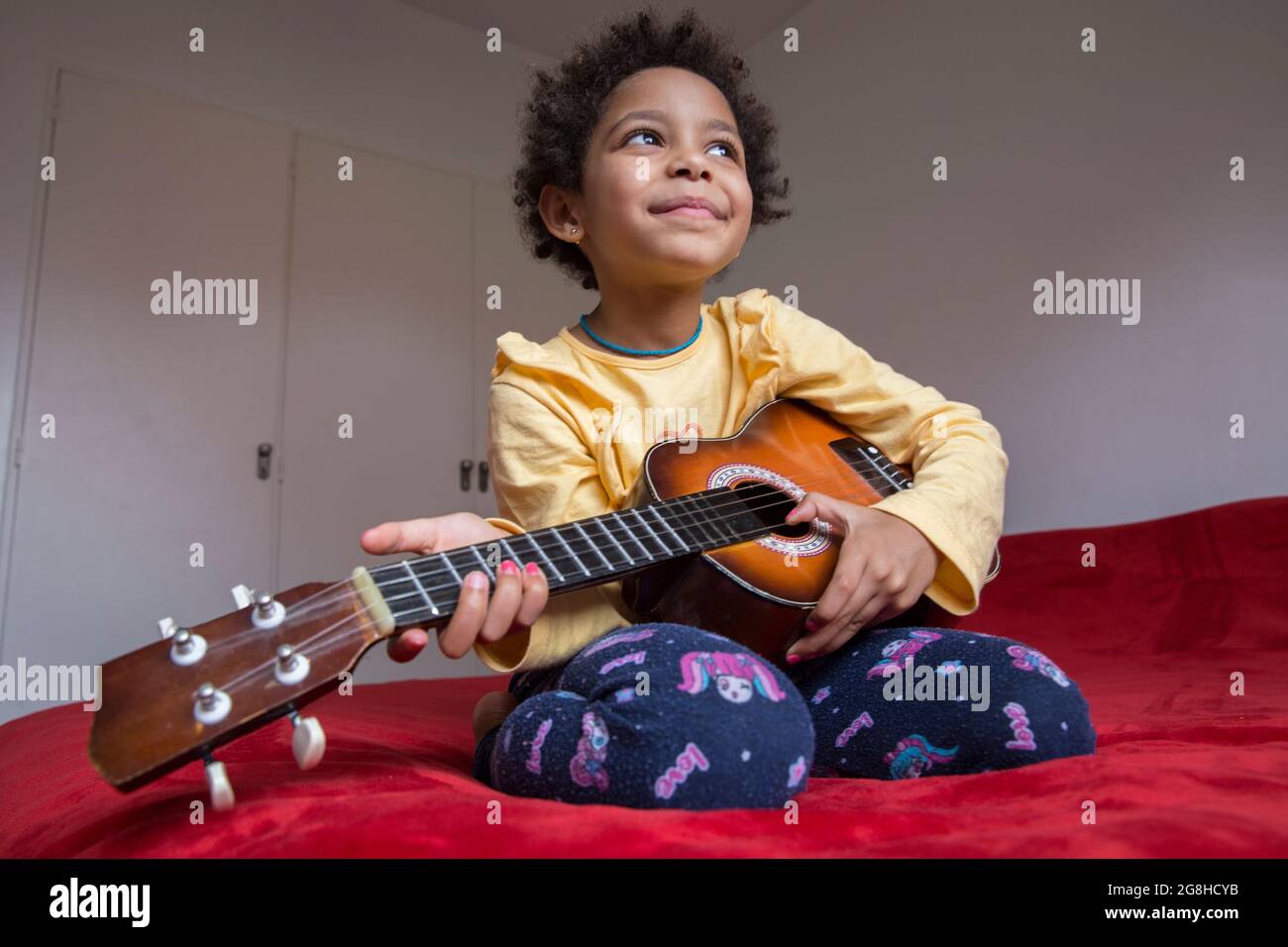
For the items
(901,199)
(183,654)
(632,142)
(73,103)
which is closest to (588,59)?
(632,142)

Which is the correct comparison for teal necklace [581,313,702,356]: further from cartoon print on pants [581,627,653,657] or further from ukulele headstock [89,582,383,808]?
ukulele headstock [89,582,383,808]

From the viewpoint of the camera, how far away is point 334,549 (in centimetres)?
299

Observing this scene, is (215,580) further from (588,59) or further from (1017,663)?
(1017,663)

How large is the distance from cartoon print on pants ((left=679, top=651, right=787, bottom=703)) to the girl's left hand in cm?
16

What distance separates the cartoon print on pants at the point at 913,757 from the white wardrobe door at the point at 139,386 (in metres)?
2.46

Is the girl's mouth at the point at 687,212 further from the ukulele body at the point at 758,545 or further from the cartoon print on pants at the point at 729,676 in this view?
the cartoon print on pants at the point at 729,676

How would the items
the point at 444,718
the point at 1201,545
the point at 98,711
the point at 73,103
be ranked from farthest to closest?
the point at 73,103 < the point at 1201,545 < the point at 444,718 < the point at 98,711

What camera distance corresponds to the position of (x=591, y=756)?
2.05ft

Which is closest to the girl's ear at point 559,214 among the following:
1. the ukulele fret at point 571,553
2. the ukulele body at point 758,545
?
the ukulele body at point 758,545

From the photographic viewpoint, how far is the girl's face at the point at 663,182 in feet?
3.51

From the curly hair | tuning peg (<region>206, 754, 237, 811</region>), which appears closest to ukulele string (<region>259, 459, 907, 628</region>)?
tuning peg (<region>206, 754, 237, 811</region>)

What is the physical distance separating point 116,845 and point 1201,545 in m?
1.97

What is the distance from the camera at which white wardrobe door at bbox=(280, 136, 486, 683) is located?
2.97 meters

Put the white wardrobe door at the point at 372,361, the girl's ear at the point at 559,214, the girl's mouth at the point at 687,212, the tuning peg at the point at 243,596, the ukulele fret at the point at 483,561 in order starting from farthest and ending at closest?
1. the white wardrobe door at the point at 372,361
2. the girl's ear at the point at 559,214
3. the girl's mouth at the point at 687,212
4. the ukulele fret at the point at 483,561
5. the tuning peg at the point at 243,596
